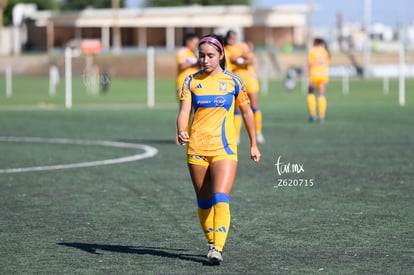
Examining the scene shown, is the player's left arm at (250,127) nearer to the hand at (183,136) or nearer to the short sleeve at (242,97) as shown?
the short sleeve at (242,97)

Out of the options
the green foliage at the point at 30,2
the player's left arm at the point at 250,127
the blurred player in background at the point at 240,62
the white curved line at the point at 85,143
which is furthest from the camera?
the green foliage at the point at 30,2

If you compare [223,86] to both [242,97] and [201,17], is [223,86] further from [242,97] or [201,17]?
[201,17]

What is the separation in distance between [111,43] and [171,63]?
31209mm

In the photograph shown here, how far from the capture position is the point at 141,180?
1471 centimetres

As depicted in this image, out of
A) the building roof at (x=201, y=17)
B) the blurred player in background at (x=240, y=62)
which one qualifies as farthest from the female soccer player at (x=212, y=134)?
the building roof at (x=201, y=17)

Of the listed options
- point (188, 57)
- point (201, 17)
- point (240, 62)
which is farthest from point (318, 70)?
point (201, 17)

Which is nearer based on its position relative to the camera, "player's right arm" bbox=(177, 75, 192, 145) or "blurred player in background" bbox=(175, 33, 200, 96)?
"player's right arm" bbox=(177, 75, 192, 145)

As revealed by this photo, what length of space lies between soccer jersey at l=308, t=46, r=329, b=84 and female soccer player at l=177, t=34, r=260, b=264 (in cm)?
1836

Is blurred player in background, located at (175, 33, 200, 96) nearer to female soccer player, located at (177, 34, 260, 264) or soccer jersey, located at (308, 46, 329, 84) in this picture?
soccer jersey, located at (308, 46, 329, 84)

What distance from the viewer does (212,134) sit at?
8719 mm

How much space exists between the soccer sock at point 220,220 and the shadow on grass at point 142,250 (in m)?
0.28

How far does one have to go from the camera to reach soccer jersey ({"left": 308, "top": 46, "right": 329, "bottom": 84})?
27078mm

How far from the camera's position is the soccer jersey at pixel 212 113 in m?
8.73

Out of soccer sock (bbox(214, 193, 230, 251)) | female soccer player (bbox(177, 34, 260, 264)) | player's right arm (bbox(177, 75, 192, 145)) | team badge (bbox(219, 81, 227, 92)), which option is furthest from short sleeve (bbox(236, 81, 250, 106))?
soccer sock (bbox(214, 193, 230, 251))
